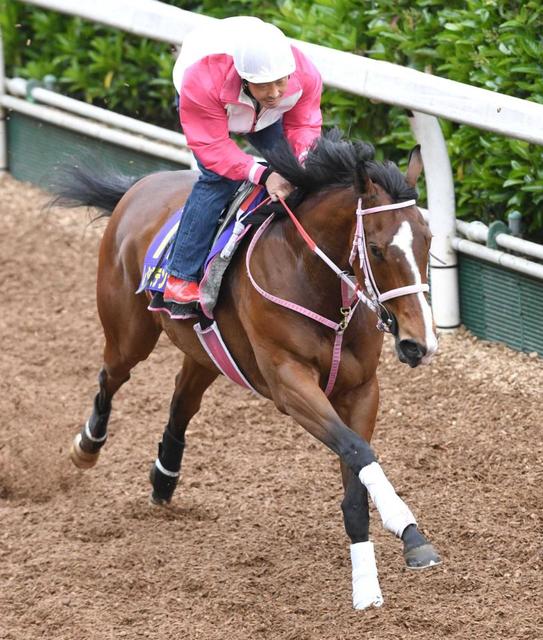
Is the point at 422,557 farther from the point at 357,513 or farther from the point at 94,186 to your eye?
the point at 94,186

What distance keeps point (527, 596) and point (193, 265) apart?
73.1 inches

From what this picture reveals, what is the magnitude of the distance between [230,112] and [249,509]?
193 cm

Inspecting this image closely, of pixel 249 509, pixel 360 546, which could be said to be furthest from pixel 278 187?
pixel 249 509

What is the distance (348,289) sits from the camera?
4824 millimetres

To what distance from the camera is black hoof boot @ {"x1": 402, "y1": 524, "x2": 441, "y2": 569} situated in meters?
4.50

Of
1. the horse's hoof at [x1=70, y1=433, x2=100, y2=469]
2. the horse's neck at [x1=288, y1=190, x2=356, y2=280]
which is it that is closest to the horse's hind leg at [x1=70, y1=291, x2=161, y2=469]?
the horse's hoof at [x1=70, y1=433, x2=100, y2=469]

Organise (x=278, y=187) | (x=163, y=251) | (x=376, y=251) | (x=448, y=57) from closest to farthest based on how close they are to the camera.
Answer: (x=376, y=251) < (x=278, y=187) < (x=163, y=251) < (x=448, y=57)

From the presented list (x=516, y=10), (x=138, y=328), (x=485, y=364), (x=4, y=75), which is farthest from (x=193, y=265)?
(x=4, y=75)

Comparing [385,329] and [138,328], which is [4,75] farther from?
[385,329]

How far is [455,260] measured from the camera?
7203mm

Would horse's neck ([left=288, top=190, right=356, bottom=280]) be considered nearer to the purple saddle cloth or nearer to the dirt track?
the purple saddle cloth

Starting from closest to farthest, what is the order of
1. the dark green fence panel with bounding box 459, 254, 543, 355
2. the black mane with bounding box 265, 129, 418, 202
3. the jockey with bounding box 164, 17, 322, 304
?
the black mane with bounding box 265, 129, 418, 202
the jockey with bounding box 164, 17, 322, 304
the dark green fence panel with bounding box 459, 254, 543, 355

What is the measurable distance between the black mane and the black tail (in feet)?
5.70

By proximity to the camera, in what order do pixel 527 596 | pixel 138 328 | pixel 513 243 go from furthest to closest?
1. pixel 513 243
2. pixel 138 328
3. pixel 527 596
